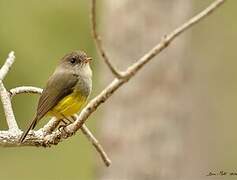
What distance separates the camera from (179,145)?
7.89 m

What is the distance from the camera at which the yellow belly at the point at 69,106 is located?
5562 millimetres

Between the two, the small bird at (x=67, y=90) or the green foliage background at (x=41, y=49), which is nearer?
the small bird at (x=67, y=90)

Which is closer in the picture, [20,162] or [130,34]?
[130,34]

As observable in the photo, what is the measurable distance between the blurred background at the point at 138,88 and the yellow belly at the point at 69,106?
6.85 feet

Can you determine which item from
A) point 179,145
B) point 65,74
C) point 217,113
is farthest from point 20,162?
point 65,74

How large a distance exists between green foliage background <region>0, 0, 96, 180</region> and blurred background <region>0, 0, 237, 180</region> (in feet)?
0.04

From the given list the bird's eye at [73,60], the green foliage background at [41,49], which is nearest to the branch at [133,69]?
the bird's eye at [73,60]

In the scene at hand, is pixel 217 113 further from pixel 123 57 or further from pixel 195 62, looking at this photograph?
pixel 123 57

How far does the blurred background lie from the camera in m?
7.80

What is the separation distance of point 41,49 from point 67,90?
7.19 m

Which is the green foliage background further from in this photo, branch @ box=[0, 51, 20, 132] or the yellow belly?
branch @ box=[0, 51, 20, 132]

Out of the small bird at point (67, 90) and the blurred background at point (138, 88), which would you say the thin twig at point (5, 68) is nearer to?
the small bird at point (67, 90)

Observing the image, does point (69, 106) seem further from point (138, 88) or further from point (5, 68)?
point (138, 88)

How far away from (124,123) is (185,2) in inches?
42.7
